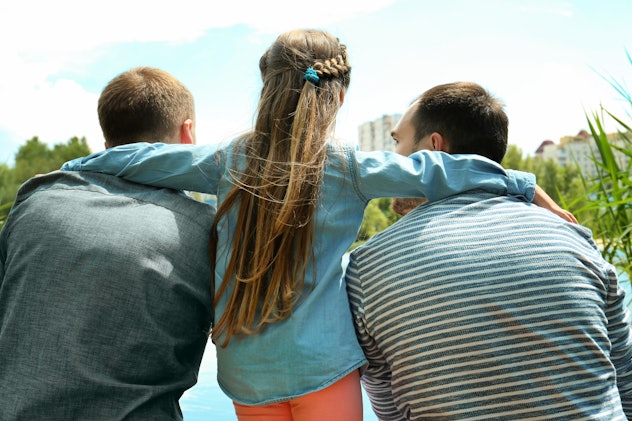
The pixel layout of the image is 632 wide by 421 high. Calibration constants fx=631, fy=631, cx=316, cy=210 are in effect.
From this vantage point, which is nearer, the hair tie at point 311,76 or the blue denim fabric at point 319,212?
the blue denim fabric at point 319,212

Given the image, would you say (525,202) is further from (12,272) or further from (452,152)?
(12,272)

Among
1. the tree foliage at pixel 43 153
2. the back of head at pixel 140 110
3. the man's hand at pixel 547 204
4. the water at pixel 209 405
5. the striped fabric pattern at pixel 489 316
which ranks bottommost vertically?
the tree foliage at pixel 43 153

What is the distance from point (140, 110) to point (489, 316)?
1.03 metres

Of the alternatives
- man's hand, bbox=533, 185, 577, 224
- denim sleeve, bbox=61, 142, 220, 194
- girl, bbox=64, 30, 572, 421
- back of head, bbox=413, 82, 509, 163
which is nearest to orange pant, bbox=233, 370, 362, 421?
girl, bbox=64, 30, 572, 421

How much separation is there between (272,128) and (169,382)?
621mm

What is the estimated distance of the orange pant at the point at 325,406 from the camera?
4.26 ft

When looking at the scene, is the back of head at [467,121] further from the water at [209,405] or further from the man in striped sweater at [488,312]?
the water at [209,405]

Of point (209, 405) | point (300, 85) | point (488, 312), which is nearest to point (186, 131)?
point (300, 85)

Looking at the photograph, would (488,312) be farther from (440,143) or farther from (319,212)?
(440,143)

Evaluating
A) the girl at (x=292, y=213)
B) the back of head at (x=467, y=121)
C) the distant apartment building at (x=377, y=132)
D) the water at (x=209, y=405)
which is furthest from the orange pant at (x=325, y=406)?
the distant apartment building at (x=377, y=132)

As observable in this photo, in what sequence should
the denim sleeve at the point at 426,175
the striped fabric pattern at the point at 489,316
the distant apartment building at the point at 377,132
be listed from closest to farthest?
the striped fabric pattern at the point at 489,316
the denim sleeve at the point at 426,175
the distant apartment building at the point at 377,132

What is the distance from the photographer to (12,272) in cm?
139

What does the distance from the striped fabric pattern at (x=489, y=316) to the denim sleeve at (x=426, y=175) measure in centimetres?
5

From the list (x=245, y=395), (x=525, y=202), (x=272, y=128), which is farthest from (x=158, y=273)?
(x=525, y=202)
